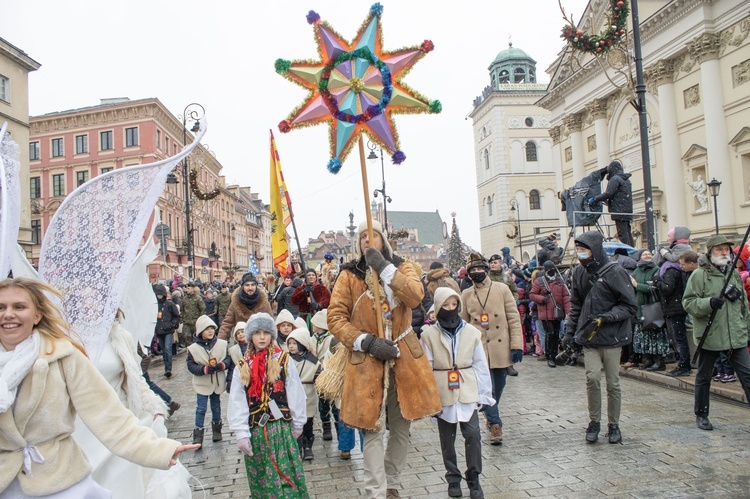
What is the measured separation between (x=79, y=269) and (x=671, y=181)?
100 ft

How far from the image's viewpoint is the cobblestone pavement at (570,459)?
4.97m

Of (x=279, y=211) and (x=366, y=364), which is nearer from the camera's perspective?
(x=366, y=364)

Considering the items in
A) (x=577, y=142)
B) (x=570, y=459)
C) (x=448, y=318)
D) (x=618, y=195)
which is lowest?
(x=570, y=459)

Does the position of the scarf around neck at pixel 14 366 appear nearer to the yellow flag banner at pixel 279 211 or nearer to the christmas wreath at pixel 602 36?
the yellow flag banner at pixel 279 211

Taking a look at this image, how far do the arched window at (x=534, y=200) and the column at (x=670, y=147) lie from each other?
32558mm

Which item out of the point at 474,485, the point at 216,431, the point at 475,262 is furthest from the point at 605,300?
the point at 216,431

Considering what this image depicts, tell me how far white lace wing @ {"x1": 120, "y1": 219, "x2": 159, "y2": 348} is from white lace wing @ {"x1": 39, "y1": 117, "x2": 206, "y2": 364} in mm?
986

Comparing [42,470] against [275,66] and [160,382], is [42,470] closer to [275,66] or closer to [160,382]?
[275,66]

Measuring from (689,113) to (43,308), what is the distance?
3132 centimetres

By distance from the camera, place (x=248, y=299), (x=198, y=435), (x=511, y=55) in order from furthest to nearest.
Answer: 1. (x=511, y=55)
2. (x=248, y=299)
3. (x=198, y=435)

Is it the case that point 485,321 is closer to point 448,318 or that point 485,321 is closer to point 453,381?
point 448,318

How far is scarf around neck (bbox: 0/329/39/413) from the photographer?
8.25 ft

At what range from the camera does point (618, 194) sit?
13117 millimetres

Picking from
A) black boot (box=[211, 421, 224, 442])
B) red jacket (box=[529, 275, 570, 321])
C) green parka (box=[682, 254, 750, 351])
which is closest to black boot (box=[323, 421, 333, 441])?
black boot (box=[211, 421, 224, 442])
